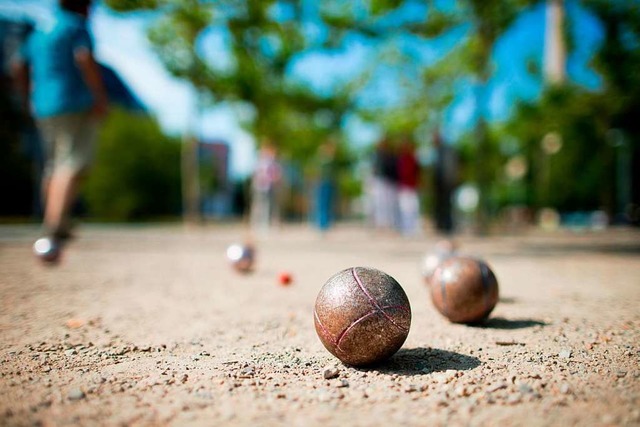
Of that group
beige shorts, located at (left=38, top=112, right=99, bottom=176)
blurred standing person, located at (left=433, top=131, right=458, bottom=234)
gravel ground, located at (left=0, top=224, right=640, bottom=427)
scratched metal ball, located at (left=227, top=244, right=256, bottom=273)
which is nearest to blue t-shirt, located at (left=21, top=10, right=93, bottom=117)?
beige shorts, located at (left=38, top=112, right=99, bottom=176)

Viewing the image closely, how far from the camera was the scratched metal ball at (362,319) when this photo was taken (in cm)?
264

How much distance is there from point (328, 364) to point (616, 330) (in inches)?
90.6

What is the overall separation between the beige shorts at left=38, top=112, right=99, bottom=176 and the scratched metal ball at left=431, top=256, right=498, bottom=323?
5.79 m

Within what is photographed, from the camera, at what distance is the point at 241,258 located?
6.52 meters

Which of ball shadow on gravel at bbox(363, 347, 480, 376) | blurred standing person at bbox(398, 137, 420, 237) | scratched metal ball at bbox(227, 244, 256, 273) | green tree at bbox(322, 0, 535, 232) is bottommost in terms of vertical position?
ball shadow on gravel at bbox(363, 347, 480, 376)

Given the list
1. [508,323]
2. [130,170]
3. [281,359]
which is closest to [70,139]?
[281,359]

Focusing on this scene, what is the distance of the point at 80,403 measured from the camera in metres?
2.21

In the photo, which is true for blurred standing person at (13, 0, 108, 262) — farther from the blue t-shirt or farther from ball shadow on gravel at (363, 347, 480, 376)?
ball shadow on gravel at (363, 347, 480, 376)

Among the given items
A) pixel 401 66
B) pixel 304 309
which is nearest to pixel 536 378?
pixel 304 309

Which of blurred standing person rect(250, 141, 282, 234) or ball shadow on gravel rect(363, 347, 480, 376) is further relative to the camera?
blurred standing person rect(250, 141, 282, 234)

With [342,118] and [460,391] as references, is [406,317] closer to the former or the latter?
[460,391]

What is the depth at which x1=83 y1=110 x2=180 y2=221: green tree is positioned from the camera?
104ft

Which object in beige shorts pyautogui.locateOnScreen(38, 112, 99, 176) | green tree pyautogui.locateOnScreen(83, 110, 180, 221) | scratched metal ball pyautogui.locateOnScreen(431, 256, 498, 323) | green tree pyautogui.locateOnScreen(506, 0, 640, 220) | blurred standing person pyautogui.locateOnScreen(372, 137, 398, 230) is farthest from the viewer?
green tree pyautogui.locateOnScreen(83, 110, 180, 221)

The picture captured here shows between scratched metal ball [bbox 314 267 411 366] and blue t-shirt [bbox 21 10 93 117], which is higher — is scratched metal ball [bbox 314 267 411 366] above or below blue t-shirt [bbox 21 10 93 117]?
below
